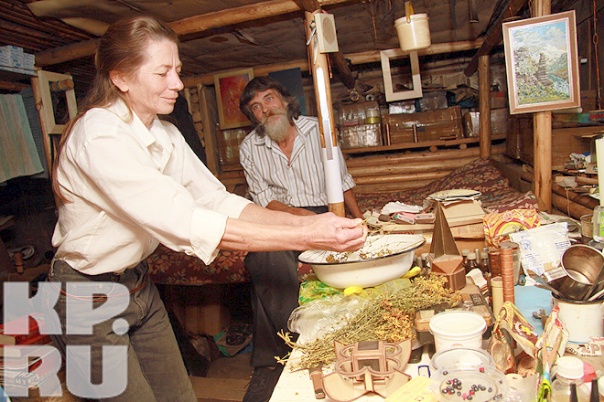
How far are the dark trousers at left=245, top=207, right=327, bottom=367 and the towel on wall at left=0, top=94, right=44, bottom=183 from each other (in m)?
2.96

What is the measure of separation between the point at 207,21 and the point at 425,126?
13.9 feet

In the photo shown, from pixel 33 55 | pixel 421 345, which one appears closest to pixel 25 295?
pixel 33 55

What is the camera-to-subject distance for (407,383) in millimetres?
1330

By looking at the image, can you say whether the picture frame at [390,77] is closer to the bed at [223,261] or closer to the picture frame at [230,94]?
the bed at [223,261]

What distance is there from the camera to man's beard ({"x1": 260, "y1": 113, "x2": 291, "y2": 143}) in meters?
4.40

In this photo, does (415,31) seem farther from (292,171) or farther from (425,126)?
(425,126)

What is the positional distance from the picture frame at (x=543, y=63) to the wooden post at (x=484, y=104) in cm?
281

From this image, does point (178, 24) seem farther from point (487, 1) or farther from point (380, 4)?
point (487, 1)

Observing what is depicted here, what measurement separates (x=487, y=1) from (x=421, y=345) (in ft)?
14.4

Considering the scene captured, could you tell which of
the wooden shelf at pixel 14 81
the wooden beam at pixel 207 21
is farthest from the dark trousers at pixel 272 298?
the wooden shelf at pixel 14 81

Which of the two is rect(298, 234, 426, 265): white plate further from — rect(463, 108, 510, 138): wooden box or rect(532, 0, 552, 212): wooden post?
rect(463, 108, 510, 138): wooden box

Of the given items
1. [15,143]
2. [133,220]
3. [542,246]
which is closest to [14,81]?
[15,143]

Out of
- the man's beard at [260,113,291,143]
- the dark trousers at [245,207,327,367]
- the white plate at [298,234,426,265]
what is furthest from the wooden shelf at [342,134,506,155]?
the white plate at [298,234,426,265]

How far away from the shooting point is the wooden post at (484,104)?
19.7 feet
